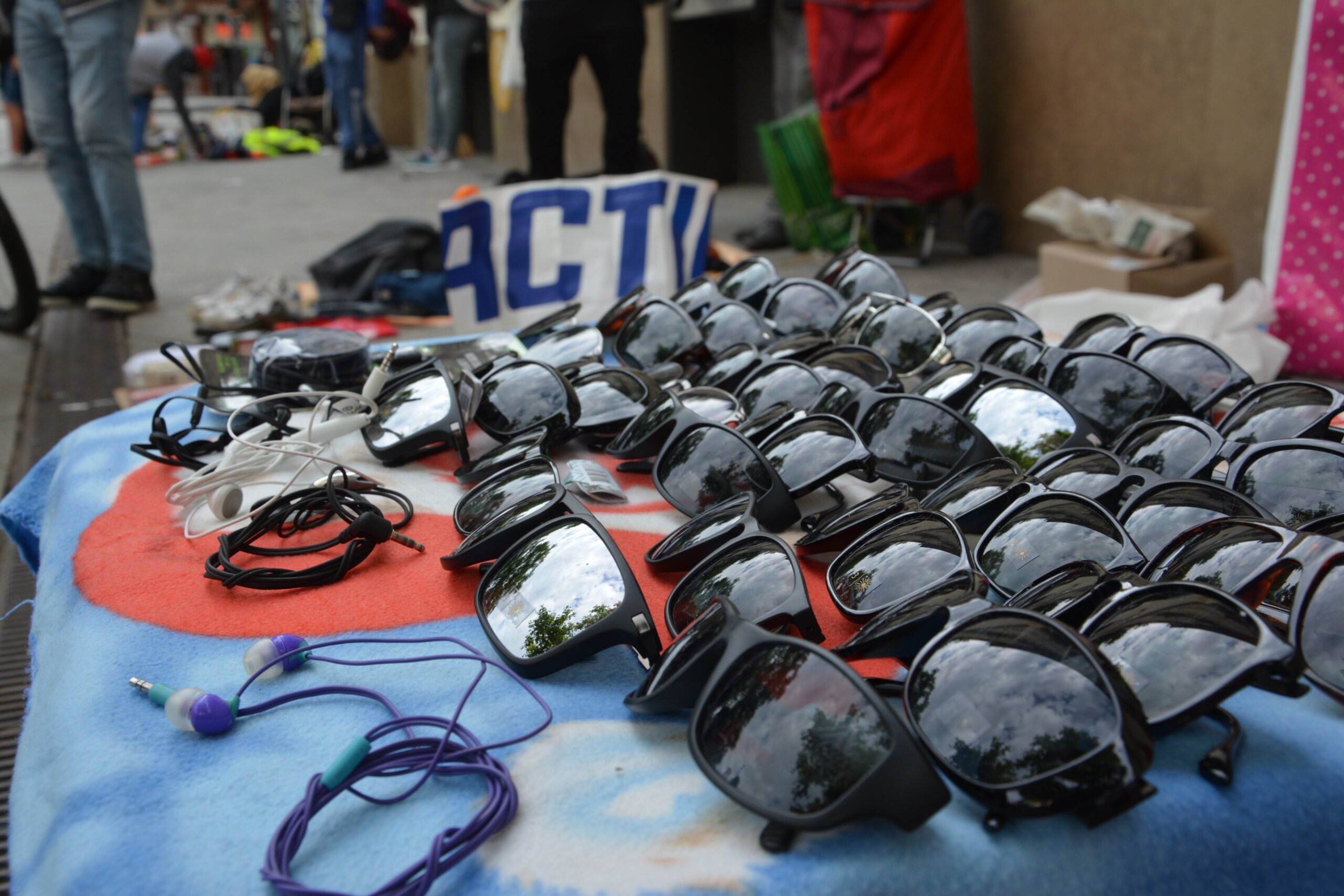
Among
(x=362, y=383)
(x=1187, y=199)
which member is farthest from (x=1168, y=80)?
(x=362, y=383)

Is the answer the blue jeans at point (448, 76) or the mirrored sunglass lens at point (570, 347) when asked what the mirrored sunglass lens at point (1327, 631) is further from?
the blue jeans at point (448, 76)

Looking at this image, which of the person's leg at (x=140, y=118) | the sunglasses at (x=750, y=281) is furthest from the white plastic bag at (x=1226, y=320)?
the person's leg at (x=140, y=118)

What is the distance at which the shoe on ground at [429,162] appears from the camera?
912 cm

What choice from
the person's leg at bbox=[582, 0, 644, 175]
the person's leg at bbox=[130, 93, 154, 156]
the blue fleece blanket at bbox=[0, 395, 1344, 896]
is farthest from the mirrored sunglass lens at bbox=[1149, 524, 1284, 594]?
the person's leg at bbox=[130, 93, 154, 156]

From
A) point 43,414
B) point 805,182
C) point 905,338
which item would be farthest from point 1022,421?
point 805,182

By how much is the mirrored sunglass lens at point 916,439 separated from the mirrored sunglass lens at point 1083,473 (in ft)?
0.42

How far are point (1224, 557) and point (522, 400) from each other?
96 cm

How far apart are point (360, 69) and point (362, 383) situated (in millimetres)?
7887

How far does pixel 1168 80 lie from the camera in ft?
12.2

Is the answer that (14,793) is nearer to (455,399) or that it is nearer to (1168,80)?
(455,399)

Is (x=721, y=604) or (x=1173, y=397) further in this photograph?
(x=1173, y=397)

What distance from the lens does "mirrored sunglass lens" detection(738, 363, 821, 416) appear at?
1.50 meters

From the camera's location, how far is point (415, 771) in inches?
31.9

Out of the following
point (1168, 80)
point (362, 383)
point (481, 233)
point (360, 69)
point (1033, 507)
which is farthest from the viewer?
point (360, 69)
